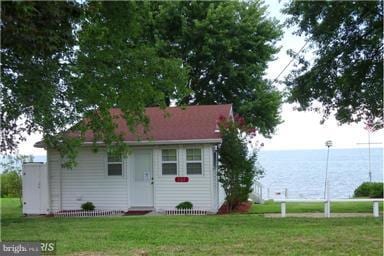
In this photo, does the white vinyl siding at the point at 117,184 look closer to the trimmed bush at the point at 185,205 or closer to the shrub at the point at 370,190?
the trimmed bush at the point at 185,205

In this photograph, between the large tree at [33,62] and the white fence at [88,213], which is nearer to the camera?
the large tree at [33,62]

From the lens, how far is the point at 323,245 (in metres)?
8.41

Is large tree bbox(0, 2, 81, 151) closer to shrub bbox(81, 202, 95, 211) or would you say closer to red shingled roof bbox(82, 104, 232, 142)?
shrub bbox(81, 202, 95, 211)

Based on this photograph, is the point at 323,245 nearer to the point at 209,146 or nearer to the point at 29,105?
the point at 29,105

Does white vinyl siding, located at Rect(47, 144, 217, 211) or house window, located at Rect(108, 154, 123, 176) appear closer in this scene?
white vinyl siding, located at Rect(47, 144, 217, 211)

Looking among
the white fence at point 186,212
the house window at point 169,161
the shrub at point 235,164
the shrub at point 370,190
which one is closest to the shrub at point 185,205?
the white fence at point 186,212

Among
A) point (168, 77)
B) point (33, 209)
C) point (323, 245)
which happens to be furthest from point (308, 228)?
point (33, 209)

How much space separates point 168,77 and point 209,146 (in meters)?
5.63

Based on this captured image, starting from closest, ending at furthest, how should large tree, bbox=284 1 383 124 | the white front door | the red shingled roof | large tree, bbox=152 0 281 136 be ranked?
large tree, bbox=284 1 383 124 → the red shingled roof → the white front door → large tree, bbox=152 0 281 136

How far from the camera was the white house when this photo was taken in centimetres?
1831

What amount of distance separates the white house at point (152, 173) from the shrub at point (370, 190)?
26.4ft

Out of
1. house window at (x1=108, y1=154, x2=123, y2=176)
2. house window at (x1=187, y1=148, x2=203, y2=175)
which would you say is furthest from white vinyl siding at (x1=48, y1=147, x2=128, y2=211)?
house window at (x1=187, y1=148, x2=203, y2=175)

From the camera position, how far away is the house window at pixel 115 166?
19.1 meters

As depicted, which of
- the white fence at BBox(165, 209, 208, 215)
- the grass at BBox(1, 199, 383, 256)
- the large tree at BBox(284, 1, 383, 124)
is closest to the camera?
the grass at BBox(1, 199, 383, 256)
